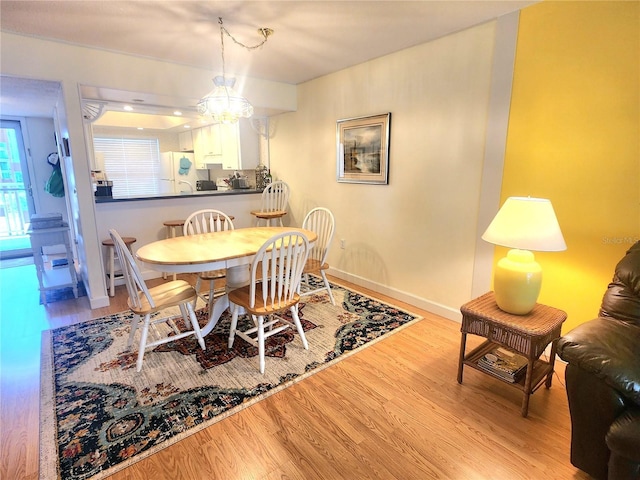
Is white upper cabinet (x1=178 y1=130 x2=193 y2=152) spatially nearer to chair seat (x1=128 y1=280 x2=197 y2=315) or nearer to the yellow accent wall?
chair seat (x1=128 y1=280 x2=197 y2=315)

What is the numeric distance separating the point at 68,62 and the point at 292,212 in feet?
9.19

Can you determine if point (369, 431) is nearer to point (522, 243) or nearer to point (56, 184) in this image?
point (522, 243)

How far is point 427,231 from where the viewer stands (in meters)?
3.01

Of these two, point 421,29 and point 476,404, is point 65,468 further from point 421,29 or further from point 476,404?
point 421,29

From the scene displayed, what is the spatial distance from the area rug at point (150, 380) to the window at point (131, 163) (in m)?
4.17

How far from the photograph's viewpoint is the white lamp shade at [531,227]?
1.72 metres

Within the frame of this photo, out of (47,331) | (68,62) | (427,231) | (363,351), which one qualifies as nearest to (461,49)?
(427,231)

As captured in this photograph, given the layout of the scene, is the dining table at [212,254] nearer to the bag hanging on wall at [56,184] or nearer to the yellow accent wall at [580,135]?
the yellow accent wall at [580,135]

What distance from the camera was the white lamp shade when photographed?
1.72 metres

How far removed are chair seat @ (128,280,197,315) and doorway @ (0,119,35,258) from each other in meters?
4.38

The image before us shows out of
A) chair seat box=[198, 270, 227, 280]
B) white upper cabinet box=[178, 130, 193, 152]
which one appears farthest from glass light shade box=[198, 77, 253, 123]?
white upper cabinet box=[178, 130, 193, 152]

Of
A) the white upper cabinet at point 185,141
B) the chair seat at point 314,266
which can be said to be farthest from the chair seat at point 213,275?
the white upper cabinet at point 185,141

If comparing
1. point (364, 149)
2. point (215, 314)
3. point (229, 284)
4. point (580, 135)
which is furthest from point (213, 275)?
point (580, 135)

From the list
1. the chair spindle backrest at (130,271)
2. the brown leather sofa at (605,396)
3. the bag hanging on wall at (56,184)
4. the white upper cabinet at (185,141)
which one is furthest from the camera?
the white upper cabinet at (185,141)
